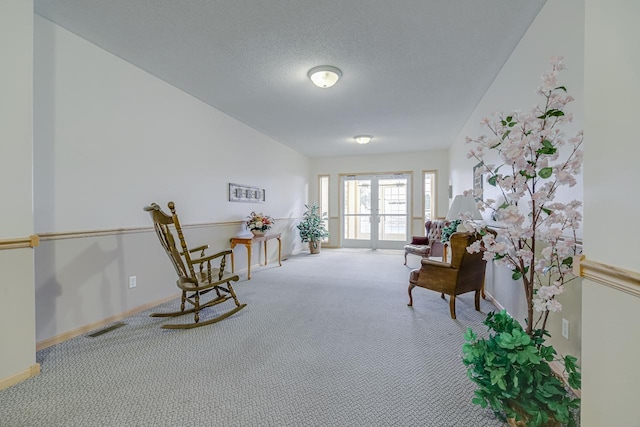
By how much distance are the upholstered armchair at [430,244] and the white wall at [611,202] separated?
12.6 feet

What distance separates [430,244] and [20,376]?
213 inches

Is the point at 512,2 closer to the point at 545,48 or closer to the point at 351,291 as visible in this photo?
the point at 545,48

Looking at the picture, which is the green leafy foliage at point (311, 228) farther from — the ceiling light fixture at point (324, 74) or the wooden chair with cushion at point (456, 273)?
the ceiling light fixture at point (324, 74)

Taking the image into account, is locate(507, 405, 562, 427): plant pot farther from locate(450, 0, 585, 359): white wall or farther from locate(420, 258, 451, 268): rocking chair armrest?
locate(420, 258, 451, 268): rocking chair armrest

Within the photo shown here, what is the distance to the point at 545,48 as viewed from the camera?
6.42 feet

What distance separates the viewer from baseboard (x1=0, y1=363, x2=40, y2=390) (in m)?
1.63

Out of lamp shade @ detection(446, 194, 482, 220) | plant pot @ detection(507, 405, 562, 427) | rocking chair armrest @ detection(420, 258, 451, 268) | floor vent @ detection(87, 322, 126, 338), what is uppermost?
lamp shade @ detection(446, 194, 482, 220)

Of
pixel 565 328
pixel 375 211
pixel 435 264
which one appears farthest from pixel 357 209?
pixel 565 328

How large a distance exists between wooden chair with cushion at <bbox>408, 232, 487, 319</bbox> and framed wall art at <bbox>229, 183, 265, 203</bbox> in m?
2.99

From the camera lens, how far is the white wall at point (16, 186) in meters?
1.63

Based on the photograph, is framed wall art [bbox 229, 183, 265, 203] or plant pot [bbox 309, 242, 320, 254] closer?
A: framed wall art [bbox 229, 183, 265, 203]

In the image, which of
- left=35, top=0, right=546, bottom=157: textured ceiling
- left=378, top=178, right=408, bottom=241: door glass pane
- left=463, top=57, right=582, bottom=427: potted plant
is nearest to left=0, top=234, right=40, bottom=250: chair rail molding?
left=35, top=0, right=546, bottom=157: textured ceiling

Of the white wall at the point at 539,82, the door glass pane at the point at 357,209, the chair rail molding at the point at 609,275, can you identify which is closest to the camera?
the chair rail molding at the point at 609,275

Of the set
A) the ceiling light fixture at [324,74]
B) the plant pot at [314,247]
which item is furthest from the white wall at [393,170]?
the ceiling light fixture at [324,74]
